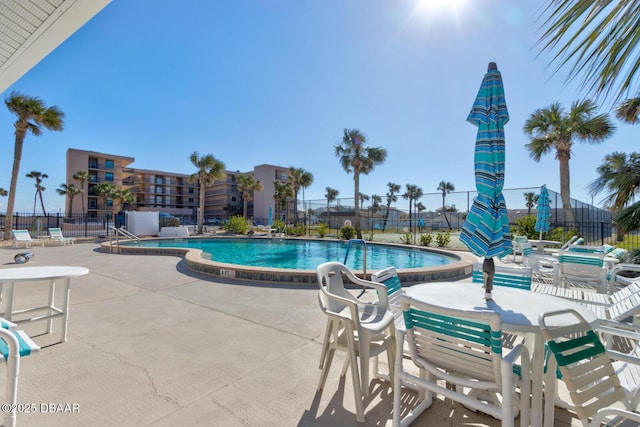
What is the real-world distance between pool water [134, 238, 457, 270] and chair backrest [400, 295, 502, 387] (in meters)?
6.72

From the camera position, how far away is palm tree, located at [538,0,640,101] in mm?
1302

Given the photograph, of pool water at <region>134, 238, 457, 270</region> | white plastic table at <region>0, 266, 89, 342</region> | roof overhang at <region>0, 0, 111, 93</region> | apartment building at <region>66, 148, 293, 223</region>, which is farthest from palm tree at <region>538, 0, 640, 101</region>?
apartment building at <region>66, 148, 293, 223</region>

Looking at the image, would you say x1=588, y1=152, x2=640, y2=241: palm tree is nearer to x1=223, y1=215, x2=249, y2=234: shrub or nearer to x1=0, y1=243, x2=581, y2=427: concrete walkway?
x1=0, y1=243, x2=581, y2=427: concrete walkway

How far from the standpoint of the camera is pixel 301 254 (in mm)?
11070

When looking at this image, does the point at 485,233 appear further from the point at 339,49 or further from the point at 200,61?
the point at 200,61

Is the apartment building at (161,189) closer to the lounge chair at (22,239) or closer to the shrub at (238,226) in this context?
the shrub at (238,226)

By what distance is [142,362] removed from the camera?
2.33 m

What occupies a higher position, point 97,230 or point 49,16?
point 49,16

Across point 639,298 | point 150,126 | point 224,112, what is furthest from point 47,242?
point 639,298

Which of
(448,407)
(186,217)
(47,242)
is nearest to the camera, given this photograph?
(448,407)

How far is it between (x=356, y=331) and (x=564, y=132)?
14.7m

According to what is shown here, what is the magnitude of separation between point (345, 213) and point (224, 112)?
31.7 ft

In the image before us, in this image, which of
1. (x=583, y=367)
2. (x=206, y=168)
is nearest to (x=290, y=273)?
(x=583, y=367)

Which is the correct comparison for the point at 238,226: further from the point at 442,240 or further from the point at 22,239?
the point at 442,240
